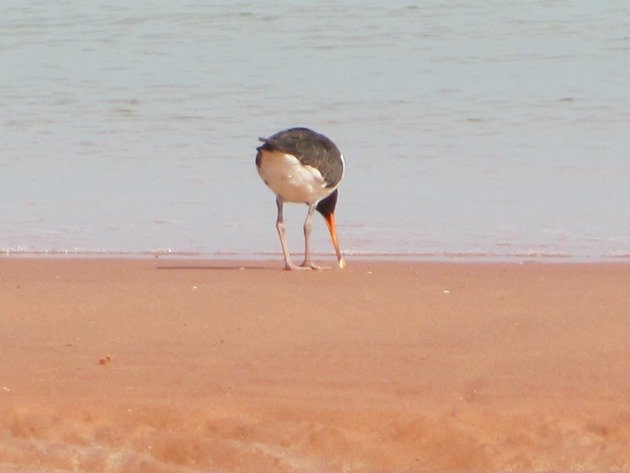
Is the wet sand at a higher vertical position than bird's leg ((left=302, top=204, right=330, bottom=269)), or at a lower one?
higher

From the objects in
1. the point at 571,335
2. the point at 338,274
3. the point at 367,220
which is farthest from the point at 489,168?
the point at 571,335

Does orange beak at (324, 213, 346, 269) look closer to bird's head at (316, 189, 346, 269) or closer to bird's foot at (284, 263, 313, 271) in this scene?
bird's head at (316, 189, 346, 269)

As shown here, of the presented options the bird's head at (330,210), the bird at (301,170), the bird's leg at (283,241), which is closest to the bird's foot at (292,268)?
the bird's leg at (283,241)

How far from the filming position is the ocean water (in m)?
8.94

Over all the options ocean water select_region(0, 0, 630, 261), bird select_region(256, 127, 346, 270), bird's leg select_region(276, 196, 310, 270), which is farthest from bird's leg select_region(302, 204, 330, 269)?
ocean water select_region(0, 0, 630, 261)

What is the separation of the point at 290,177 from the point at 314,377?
11.6ft

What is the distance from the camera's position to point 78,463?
4.11m

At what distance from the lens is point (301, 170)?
837 cm

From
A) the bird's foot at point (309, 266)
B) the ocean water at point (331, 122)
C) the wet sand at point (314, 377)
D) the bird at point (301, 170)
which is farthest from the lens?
the ocean water at point (331, 122)

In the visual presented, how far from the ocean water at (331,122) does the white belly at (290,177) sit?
0.43 meters

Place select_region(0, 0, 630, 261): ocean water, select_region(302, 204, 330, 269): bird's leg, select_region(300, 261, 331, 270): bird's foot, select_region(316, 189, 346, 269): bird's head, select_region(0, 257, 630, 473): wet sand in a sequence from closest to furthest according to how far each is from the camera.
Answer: select_region(0, 257, 630, 473): wet sand
select_region(300, 261, 331, 270): bird's foot
select_region(302, 204, 330, 269): bird's leg
select_region(316, 189, 346, 269): bird's head
select_region(0, 0, 630, 261): ocean water

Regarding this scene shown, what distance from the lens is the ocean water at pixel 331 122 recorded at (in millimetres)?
8938

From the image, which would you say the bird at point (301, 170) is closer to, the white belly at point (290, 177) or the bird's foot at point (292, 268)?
the white belly at point (290, 177)

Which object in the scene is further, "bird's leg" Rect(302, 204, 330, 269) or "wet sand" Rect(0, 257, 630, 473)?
"bird's leg" Rect(302, 204, 330, 269)
